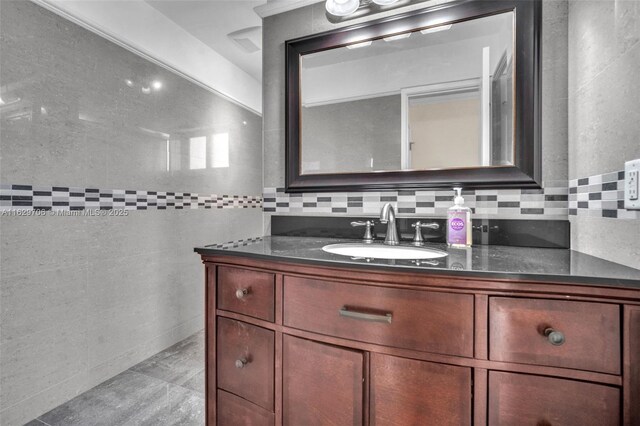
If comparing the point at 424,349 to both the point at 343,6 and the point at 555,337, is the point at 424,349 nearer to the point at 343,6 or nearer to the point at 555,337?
the point at 555,337

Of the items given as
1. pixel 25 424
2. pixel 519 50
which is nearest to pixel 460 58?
pixel 519 50

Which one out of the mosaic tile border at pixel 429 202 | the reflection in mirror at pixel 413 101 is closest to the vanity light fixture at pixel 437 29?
the reflection in mirror at pixel 413 101

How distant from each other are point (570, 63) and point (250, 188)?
2.71m

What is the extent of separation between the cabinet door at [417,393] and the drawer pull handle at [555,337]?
198 mm

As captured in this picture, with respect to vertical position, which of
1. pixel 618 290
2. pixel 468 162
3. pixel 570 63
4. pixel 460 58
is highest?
pixel 460 58

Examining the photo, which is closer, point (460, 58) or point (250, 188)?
point (460, 58)

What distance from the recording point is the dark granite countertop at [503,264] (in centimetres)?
69

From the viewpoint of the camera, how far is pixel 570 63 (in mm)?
1188

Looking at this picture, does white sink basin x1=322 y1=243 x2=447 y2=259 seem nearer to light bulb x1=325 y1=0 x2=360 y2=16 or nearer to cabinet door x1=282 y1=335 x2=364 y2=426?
cabinet door x1=282 y1=335 x2=364 y2=426

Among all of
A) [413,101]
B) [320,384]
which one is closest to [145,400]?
[320,384]

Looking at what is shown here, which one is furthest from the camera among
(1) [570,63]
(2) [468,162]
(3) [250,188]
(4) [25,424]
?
(3) [250,188]

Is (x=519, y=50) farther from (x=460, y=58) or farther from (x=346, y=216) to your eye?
(x=346, y=216)

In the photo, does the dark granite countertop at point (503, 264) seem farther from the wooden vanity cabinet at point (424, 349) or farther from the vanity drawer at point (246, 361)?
the vanity drawer at point (246, 361)

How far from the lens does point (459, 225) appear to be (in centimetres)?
123
